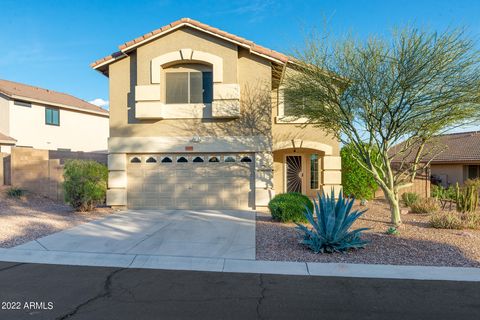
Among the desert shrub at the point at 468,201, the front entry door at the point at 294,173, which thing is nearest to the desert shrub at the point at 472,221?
the desert shrub at the point at 468,201

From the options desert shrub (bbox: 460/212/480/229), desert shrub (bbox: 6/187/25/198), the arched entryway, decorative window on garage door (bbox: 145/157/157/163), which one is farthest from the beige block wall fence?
desert shrub (bbox: 460/212/480/229)

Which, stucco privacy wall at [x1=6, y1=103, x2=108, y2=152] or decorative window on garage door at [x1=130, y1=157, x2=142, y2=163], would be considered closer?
decorative window on garage door at [x1=130, y1=157, x2=142, y2=163]

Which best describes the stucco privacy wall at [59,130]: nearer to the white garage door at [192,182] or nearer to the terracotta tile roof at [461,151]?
the white garage door at [192,182]

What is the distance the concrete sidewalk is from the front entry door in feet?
32.8

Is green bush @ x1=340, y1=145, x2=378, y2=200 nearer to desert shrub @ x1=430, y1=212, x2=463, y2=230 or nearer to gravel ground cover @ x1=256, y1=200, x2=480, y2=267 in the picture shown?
gravel ground cover @ x1=256, y1=200, x2=480, y2=267

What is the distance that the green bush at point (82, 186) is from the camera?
12.6m

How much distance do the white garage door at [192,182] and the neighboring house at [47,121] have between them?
14.2 metres

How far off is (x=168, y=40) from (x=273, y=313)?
1191 cm

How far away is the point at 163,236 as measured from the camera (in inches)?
358

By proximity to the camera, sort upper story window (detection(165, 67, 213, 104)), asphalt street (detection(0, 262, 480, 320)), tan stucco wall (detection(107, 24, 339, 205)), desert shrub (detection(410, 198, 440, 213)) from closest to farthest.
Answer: asphalt street (detection(0, 262, 480, 320))
desert shrub (detection(410, 198, 440, 213))
tan stucco wall (detection(107, 24, 339, 205))
upper story window (detection(165, 67, 213, 104))

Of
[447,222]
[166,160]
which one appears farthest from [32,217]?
[447,222]

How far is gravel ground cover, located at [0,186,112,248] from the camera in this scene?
9000 mm

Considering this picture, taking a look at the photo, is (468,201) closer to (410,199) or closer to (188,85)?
(410,199)

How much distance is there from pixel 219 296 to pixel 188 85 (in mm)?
10256
